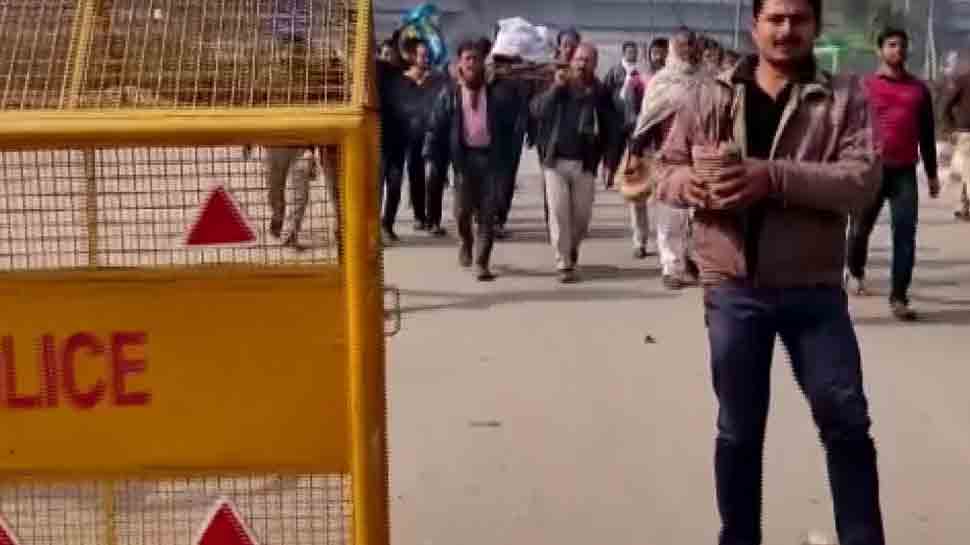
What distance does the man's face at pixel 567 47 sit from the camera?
14902 mm

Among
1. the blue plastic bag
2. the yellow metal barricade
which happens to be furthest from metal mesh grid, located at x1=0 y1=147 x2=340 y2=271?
the blue plastic bag

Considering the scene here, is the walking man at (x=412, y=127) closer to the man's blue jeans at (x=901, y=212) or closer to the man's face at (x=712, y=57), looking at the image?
the man's face at (x=712, y=57)

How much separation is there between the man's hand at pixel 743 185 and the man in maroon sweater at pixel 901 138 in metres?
5.76

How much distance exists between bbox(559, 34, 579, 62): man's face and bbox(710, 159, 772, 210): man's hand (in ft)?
31.0

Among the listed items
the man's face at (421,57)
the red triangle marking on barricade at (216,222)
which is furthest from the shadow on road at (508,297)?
the red triangle marking on barricade at (216,222)

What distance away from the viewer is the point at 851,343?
17.0ft

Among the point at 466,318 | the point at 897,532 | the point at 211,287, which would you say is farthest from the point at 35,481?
the point at 466,318

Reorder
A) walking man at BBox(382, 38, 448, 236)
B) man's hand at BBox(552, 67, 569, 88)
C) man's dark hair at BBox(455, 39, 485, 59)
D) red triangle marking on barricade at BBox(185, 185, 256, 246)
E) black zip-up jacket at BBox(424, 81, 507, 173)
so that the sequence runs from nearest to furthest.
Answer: red triangle marking on barricade at BBox(185, 185, 256, 246)
man's hand at BBox(552, 67, 569, 88)
black zip-up jacket at BBox(424, 81, 507, 173)
man's dark hair at BBox(455, 39, 485, 59)
walking man at BBox(382, 38, 448, 236)

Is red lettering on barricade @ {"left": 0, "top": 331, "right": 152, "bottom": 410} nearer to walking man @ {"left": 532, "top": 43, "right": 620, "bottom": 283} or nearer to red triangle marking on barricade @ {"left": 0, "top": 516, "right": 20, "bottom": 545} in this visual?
red triangle marking on barricade @ {"left": 0, "top": 516, "right": 20, "bottom": 545}

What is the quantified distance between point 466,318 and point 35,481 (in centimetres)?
686

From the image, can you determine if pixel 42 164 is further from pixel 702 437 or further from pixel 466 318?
pixel 466 318

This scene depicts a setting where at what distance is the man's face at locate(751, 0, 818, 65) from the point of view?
16.9 feet

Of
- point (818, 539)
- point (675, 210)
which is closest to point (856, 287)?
point (675, 210)

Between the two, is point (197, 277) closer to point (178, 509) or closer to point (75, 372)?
point (75, 372)
